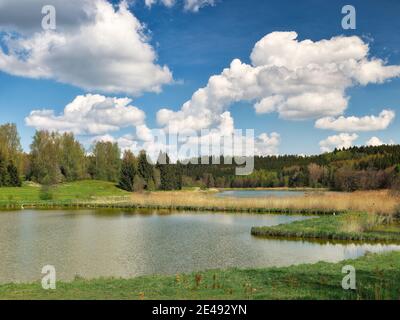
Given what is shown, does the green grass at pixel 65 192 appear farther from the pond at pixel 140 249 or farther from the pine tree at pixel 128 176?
the pond at pixel 140 249

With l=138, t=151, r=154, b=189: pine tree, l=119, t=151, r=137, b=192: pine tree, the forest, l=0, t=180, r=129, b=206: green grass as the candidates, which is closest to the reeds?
l=0, t=180, r=129, b=206: green grass

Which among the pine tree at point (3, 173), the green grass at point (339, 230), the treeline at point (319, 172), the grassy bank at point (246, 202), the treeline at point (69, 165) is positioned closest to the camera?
the green grass at point (339, 230)

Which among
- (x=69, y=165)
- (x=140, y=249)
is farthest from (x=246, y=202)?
(x=69, y=165)

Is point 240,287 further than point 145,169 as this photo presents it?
No

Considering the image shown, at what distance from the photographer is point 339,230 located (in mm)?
25547

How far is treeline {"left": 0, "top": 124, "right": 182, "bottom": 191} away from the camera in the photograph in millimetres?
76438

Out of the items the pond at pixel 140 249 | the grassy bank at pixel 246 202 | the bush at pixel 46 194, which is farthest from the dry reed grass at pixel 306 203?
the bush at pixel 46 194

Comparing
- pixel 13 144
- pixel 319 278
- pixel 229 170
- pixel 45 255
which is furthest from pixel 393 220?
pixel 229 170

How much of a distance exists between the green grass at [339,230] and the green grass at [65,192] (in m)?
36.0

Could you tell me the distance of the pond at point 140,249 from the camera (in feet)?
55.5

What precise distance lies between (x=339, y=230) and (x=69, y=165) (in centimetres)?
6857

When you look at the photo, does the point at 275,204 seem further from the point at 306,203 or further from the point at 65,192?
the point at 65,192

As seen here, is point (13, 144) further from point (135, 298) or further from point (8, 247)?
point (135, 298)

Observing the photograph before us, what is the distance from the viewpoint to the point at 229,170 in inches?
6270
